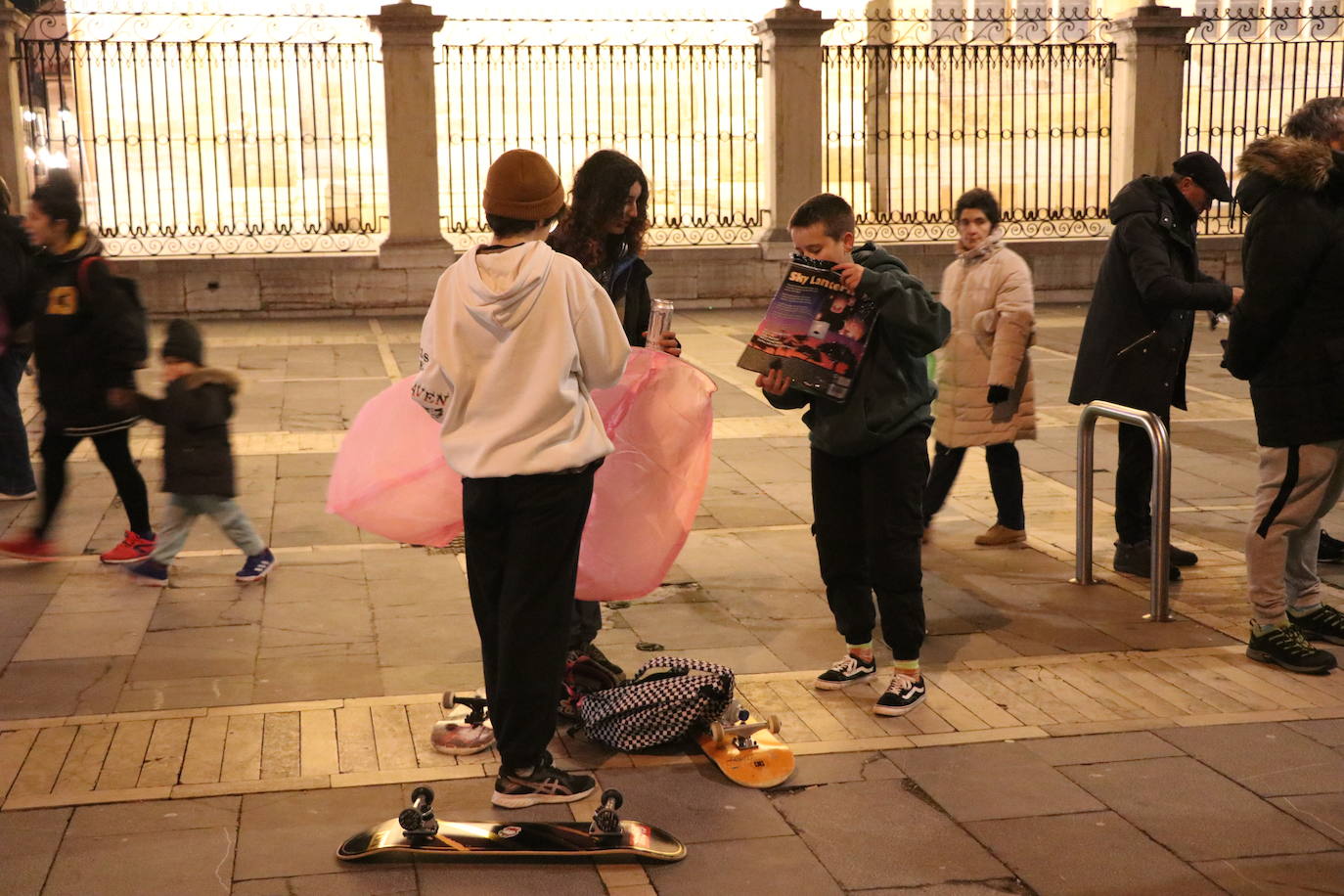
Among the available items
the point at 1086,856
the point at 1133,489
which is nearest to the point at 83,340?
the point at 1133,489

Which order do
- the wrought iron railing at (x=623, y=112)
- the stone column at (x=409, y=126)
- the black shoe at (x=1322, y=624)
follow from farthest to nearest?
the wrought iron railing at (x=623, y=112) < the stone column at (x=409, y=126) < the black shoe at (x=1322, y=624)

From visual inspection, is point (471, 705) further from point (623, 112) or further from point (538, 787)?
point (623, 112)

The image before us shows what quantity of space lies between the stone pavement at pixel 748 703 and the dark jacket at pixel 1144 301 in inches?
33.6

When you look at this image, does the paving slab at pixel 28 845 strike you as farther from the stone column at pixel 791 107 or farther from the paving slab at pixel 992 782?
the stone column at pixel 791 107

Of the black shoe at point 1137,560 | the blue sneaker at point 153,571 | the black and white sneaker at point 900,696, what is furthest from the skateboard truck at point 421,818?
the black shoe at point 1137,560

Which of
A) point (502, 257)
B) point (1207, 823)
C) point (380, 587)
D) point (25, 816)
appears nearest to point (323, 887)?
point (25, 816)

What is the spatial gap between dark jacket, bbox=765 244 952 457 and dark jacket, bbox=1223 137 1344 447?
3.99 ft

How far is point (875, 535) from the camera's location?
4.79 metres

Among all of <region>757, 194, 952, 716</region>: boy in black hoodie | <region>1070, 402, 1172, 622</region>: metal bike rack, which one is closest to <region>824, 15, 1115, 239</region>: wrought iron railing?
<region>1070, 402, 1172, 622</region>: metal bike rack

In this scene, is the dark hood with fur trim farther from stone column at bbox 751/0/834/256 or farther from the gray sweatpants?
stone column at bbox 751/0/834/256

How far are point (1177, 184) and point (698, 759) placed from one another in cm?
322

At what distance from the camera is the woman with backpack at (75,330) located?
20.9 ft

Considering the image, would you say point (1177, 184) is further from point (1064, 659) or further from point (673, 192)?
point (673, 192)

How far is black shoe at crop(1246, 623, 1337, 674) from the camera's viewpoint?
516 centimetres
